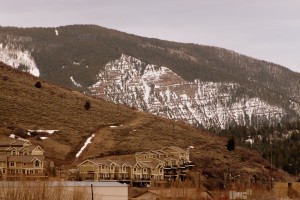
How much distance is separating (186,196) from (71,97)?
239 feet

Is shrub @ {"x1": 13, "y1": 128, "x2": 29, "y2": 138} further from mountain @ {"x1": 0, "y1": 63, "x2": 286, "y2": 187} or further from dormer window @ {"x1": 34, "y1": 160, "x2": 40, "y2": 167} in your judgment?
dormer window @ {"x1": 34, "y1": 160, "x2": 40, "y2": 167}

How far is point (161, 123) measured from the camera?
413 feet

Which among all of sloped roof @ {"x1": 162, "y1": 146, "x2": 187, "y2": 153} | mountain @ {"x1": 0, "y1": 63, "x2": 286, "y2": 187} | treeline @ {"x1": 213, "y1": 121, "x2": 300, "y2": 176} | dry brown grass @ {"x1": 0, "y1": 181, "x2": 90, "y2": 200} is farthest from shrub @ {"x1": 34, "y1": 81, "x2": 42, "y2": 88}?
dry brown grass @ {"x1": 0, "y1": 181, "x2": 90, "y2": 200}

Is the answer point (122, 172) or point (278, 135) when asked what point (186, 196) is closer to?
point (122, 172)

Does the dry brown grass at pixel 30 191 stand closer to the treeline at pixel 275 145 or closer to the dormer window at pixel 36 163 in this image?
the dormer window at pixel 36 163

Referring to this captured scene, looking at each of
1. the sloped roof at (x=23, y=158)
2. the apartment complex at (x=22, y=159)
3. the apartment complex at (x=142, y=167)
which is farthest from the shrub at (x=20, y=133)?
the sloped roof at (x=23, y=158)

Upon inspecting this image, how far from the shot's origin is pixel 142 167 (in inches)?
3728

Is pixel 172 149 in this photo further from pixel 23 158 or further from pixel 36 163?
pixel 23 158

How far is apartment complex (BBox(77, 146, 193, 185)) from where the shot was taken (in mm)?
89375

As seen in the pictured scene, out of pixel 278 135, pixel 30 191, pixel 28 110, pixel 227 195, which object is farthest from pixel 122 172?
pixel 278 135

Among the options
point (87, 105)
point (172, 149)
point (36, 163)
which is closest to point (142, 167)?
point (172, 149)

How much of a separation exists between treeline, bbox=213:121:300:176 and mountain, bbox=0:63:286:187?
13495mm

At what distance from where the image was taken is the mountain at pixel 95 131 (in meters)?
102

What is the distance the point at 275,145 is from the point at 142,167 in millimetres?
70366
